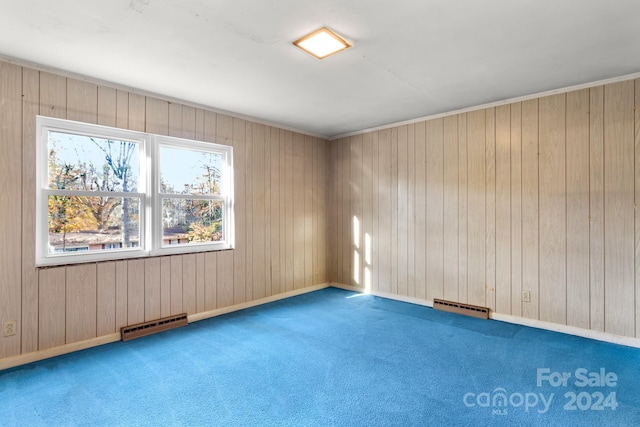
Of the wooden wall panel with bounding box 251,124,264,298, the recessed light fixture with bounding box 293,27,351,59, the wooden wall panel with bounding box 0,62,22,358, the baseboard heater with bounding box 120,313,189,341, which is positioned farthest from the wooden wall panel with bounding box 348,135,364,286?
the wooden wall panel with bounding box 0,62,22,358

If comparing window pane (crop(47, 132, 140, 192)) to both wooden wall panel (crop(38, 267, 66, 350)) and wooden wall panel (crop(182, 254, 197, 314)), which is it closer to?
wooden wall panel (crop(38, 267, 66, 350))

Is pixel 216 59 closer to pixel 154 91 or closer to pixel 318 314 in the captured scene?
pixel 154 91

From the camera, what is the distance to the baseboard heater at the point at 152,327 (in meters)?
3.28

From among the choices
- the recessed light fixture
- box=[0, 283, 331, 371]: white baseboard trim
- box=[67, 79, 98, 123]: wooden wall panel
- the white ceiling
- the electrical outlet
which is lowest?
box=[0, 283, 331, 371]: white baseboard trim

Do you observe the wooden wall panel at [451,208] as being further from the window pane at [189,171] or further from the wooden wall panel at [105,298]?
the wooden wall panel at [105,298]

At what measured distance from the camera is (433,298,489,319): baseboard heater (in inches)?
155

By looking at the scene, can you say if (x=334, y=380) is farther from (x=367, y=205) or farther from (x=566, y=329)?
(x=367, y=205)

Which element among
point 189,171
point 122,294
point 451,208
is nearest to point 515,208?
point 451,208

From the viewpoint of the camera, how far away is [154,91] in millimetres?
3445

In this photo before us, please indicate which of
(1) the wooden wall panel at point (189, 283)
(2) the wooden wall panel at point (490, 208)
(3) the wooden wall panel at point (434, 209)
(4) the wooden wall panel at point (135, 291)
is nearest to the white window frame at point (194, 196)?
(1) the wooden wall panel at point (189, 283)

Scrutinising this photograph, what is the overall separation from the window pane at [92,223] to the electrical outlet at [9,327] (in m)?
0.62

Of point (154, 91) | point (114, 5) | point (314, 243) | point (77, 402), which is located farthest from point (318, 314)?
point (114, 5)

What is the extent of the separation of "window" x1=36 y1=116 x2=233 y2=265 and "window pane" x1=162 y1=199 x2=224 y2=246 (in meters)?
0.01

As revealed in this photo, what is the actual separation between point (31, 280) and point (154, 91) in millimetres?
2055
